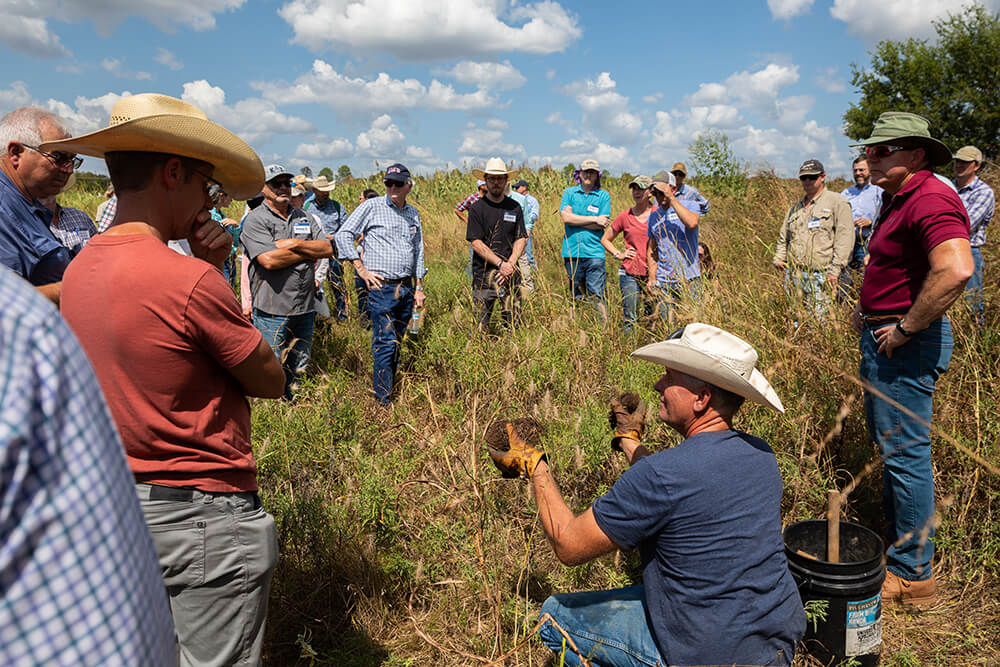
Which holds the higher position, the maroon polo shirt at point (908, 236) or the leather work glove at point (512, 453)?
the maroon polo shirt at point (908, 236)

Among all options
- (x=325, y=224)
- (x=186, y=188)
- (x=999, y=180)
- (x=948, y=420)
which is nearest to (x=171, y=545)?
(x=186, y=188)

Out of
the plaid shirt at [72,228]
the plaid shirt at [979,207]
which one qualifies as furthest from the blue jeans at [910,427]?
the plaid shirt at [72,228]

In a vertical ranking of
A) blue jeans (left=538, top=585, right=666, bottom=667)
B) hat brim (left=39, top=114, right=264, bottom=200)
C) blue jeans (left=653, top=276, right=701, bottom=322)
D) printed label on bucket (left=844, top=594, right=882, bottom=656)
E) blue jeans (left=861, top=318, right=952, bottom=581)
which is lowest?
printed label on bucket (left=844, top=594, right=882, bottom=656)

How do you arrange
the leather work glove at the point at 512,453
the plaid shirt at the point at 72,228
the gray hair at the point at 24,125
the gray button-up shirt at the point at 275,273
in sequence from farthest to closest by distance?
1. the gray button-up shirt at the point at 275,273
2. the plaid shirt at the point at 72,228
3. the gray hair at the point at 24,125
4. the leather work glove at the point at 512,453

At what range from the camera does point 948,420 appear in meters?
3.60

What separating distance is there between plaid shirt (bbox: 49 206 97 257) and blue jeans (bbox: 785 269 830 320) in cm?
438

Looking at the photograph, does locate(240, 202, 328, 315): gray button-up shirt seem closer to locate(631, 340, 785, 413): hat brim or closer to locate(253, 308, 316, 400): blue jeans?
locate(253, 308, 316, 400): blue jeans

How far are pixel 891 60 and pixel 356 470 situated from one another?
2754 cm

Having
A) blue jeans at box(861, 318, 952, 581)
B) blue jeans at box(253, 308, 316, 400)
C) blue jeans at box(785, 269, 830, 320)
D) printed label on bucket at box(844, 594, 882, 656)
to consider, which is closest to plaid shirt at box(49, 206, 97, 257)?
blue jeans at box(253, 308, 316, 400)

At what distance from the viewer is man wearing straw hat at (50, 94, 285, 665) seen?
68.0 inches

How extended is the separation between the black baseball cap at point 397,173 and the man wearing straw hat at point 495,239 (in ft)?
3.08

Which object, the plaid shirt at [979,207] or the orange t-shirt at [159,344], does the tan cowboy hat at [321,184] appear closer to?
the orange t-shirt at [159,344]

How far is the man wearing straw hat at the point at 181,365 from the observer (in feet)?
5.66

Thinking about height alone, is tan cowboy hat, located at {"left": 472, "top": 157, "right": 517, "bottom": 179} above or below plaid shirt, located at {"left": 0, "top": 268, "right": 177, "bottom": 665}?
above
